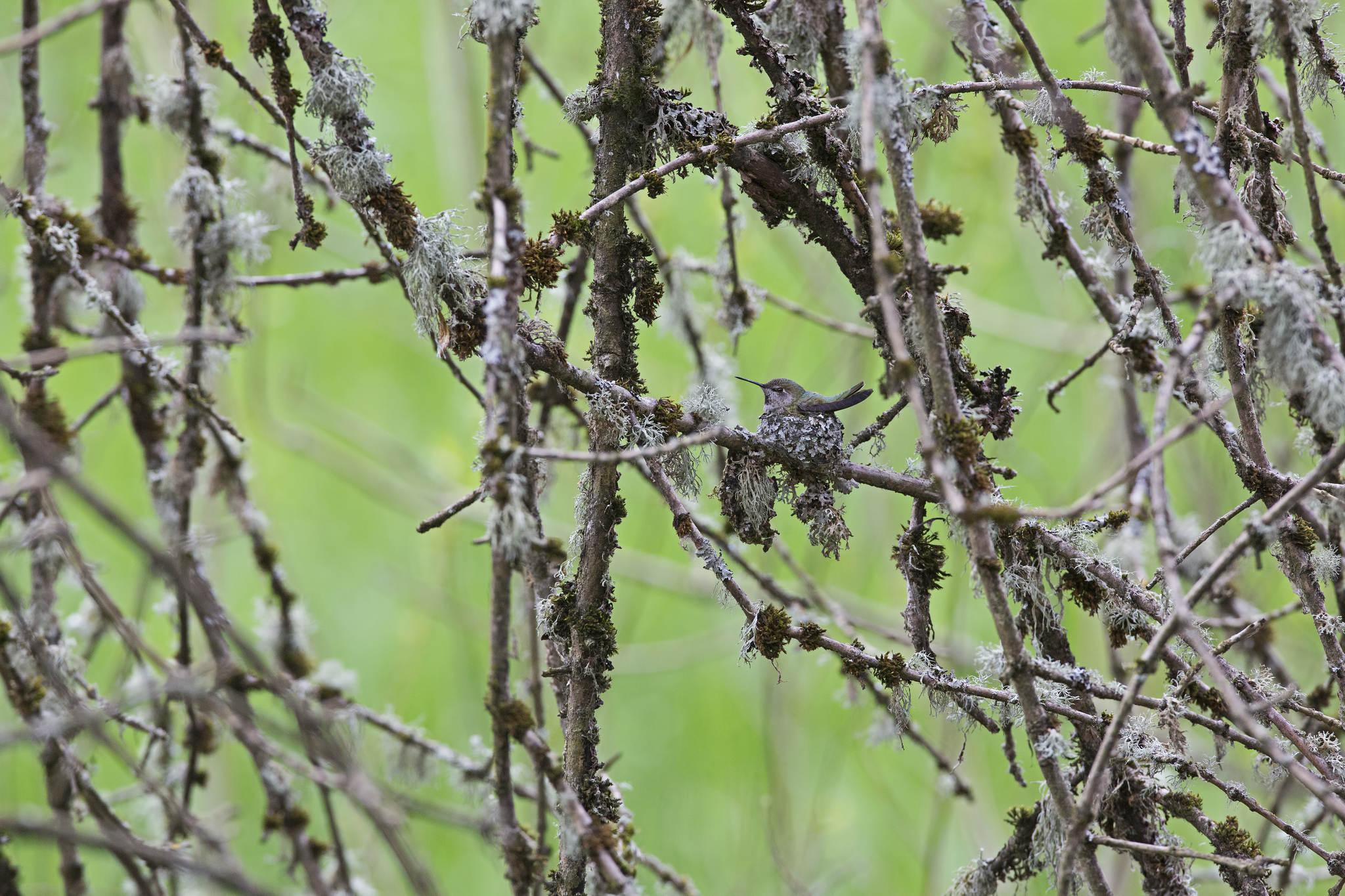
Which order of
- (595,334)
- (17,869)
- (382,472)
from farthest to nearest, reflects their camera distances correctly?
(382,472) < (17,869) < (595,334)

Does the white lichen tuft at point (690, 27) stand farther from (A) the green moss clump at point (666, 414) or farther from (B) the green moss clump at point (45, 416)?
(B) the green moss clump at point (45, 416)

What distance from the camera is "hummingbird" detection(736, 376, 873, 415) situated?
0.92 metres

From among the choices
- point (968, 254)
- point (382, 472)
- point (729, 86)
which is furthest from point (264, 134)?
point (968, 254)

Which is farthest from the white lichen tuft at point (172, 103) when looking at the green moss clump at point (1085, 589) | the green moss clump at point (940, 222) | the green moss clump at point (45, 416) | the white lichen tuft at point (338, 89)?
the green moss clump at point (1085, 589)

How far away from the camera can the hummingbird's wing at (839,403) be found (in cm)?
92

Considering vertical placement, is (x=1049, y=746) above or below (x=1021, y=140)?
below

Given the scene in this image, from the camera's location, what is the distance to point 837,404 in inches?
37.7

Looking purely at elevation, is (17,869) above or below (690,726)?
below

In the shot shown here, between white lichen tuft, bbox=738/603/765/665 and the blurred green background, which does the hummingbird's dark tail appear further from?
the blurred green background

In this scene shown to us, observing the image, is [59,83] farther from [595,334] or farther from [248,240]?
[595,334]

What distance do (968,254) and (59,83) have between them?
2244 mm

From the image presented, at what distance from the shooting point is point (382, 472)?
8.79 feet

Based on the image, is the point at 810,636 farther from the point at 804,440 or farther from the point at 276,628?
the point at 276,628

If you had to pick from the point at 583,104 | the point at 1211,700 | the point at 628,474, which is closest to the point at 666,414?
the point at 583,104
